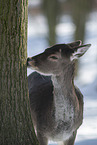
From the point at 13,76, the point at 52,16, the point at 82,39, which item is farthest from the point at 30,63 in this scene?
the point at 52,16

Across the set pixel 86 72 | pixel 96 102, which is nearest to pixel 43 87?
pixel 96 102

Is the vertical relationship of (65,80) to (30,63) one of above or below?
below

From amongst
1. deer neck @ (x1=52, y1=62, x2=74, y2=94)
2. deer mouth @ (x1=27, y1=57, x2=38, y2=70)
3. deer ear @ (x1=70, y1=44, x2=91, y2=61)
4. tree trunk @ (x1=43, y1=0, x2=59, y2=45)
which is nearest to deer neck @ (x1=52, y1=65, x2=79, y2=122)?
deer neck @ (x1=52, y1=62, x2=74, y2=94)

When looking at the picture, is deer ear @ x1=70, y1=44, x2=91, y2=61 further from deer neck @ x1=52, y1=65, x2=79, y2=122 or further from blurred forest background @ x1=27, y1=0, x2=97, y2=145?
blurred forest background @ x1=27, y1=0, x2=97, y2=145

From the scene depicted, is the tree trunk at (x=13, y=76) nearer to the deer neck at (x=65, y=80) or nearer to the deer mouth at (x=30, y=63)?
the deer mouth at (x=30, y=63)

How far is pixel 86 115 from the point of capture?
7.46 metres

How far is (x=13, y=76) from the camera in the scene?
3.98 m

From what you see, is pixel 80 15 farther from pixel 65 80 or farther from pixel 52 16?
pixel 65 80

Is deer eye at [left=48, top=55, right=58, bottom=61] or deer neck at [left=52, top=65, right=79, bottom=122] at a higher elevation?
deer eye at [left=48, top=55, right=58, bottom=61]

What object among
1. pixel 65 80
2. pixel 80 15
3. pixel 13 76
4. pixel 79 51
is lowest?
pixel 65 80

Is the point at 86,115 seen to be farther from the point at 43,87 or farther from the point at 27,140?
the point at 27,140

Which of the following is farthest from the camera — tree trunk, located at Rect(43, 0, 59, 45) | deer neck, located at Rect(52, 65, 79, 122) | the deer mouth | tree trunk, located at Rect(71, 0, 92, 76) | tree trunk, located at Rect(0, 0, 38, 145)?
tree trunk, located at Rect(43, 0, 59, 45)

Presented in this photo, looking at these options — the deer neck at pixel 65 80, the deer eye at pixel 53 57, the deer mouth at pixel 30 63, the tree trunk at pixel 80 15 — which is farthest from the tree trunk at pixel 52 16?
the deer mouth at pixel 30 63

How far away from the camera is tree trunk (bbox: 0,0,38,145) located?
3.88 metres
